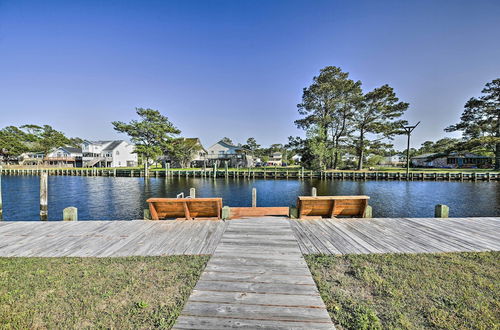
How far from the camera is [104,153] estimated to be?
59.8 meters

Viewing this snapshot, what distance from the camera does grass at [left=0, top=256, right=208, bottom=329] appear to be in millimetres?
2561

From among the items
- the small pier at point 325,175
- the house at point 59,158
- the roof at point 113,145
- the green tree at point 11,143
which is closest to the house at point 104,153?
the roof at point 113,145

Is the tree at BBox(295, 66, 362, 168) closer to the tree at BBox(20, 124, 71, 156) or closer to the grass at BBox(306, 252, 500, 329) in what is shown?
the grass at BBox(306, 252, 500, 329)

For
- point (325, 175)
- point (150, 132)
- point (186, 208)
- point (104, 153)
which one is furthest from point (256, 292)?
point (104, 153)

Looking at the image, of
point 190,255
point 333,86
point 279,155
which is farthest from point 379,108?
point 279,155

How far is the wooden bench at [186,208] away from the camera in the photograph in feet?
22.0

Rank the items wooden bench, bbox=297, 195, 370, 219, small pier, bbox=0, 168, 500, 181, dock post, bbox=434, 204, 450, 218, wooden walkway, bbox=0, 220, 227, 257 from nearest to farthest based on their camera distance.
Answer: wooden walkway, bbox=0, 220, 227, 257, wooden bench, bbox=297, 195, 370, 219, dock post, bbox=434, 204, 450, 218, small pier, bbox=0, 168, 500, 181

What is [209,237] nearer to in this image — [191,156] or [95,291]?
[95,291]

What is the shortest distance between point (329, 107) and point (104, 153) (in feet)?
195

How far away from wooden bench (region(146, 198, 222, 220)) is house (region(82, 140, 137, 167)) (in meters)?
57.8

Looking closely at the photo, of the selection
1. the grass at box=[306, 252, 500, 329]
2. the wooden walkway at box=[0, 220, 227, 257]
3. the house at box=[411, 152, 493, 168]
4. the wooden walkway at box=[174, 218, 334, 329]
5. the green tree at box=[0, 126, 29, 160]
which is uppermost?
the green tree at box=[0, 126, 29, 160]

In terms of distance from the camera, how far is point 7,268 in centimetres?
384

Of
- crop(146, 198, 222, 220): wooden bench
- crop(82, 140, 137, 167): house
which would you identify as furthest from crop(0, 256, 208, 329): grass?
crop(82, 140, 137, 167): house

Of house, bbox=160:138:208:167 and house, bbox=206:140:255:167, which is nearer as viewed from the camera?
house, bbox=160:138:208:167
